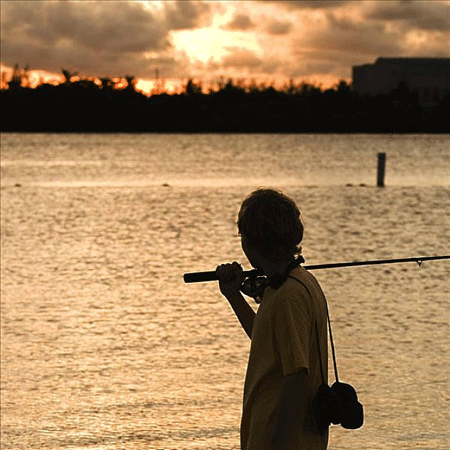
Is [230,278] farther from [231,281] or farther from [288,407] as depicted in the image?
[288,407]

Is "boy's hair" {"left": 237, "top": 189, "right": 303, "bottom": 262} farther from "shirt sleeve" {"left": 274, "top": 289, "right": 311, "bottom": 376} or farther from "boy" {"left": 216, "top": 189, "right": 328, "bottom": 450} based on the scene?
"shirt sleeve" {"left": 274, "top": 289, "right": 311, "bottom": 376}

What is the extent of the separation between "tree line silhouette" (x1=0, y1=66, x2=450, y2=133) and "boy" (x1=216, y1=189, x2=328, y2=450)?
173m

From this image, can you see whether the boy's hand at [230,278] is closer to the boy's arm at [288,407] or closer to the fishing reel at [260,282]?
the fishing reel at [260,282]

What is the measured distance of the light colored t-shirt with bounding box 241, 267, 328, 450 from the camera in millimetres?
3816

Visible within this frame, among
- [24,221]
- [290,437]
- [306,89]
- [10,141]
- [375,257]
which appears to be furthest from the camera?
[306,89]

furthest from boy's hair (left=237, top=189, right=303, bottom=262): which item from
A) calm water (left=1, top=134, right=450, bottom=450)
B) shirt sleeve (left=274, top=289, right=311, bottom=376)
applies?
calm water (left=1, top=134, right=450, bottom=450)

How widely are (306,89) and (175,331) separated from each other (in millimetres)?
175845

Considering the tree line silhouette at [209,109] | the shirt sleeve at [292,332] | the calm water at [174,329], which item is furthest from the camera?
the tree line silhouette at [209,109]

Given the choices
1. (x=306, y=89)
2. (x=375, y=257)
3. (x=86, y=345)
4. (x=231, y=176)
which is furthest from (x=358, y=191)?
(x=306, y=89)

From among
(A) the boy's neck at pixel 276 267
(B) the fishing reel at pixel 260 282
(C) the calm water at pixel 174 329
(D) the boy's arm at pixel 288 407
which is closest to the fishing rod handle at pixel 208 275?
(B) the fishing reel at pixel 260 282

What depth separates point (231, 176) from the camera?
70000 mm

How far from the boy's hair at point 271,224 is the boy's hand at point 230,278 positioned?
0.16 metres

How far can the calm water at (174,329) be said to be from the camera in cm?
955

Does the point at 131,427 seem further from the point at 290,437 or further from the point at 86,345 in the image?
the point at 290,437
